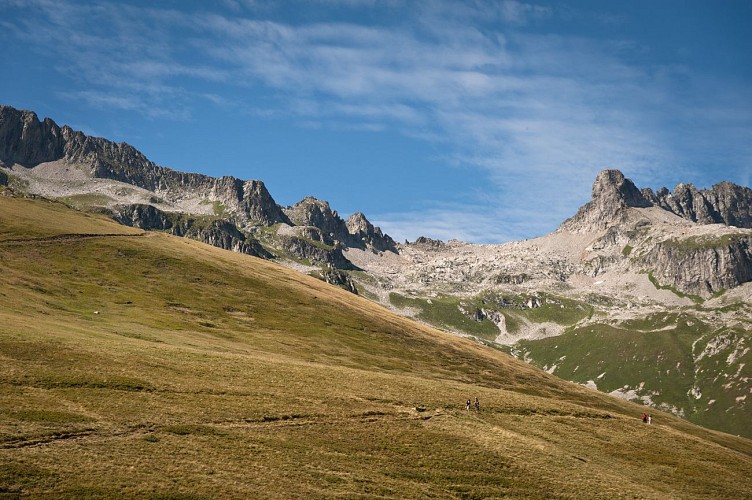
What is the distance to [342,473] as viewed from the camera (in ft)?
174

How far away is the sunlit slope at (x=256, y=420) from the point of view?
48031 mm

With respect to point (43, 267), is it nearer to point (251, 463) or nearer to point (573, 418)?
point (251, 463)

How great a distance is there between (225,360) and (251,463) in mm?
37202

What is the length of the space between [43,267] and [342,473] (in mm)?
112274

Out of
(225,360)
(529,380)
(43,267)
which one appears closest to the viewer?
(225,360)

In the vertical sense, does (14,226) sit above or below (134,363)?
above

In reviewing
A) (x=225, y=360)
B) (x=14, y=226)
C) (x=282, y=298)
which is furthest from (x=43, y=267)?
(x=225, y=360)

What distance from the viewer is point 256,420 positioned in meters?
62.6

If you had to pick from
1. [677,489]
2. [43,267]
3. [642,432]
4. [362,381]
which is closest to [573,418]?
[642,432]

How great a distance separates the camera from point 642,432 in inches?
3809

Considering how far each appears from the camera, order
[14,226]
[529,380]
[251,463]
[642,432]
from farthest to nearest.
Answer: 1. [14,226]
2. [529,380]
3. [642,432]
4. [251,463]

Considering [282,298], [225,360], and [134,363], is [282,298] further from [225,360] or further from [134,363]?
[134,363]

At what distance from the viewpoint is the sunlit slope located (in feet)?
158

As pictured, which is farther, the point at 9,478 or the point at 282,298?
the point at 282,298
